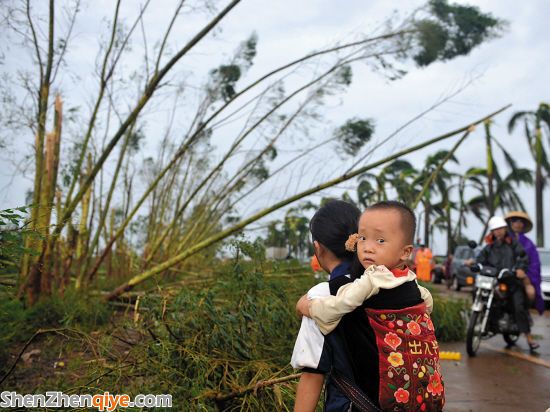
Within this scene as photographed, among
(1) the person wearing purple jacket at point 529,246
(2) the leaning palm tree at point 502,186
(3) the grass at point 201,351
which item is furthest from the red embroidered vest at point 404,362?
(2) the leaning palm tree at point 502,186

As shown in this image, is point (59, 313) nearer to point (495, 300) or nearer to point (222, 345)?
point (222, 345)

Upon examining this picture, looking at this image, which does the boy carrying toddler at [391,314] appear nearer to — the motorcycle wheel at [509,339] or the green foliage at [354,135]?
the green foliage at [354,135]

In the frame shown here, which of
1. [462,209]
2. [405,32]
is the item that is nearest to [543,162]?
[462,209]

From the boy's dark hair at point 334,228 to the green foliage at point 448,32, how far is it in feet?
11.5

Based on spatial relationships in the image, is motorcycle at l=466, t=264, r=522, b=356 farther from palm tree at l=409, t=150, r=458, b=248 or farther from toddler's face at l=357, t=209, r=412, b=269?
palm tree at l=409, t=150, r=458, b=248

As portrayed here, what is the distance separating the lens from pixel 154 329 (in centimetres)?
367

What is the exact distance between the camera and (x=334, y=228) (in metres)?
2.09

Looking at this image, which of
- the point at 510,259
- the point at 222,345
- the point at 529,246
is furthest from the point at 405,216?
the point at 529,246

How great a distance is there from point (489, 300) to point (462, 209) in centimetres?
3440

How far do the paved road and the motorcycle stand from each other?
290 mm

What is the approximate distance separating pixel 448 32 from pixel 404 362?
4032 millimetres

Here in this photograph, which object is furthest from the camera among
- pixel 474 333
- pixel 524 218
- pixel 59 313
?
pixel 524 218

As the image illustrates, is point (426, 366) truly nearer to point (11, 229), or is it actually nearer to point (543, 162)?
point (11, 229)

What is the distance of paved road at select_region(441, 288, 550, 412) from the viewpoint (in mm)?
→ 4188
